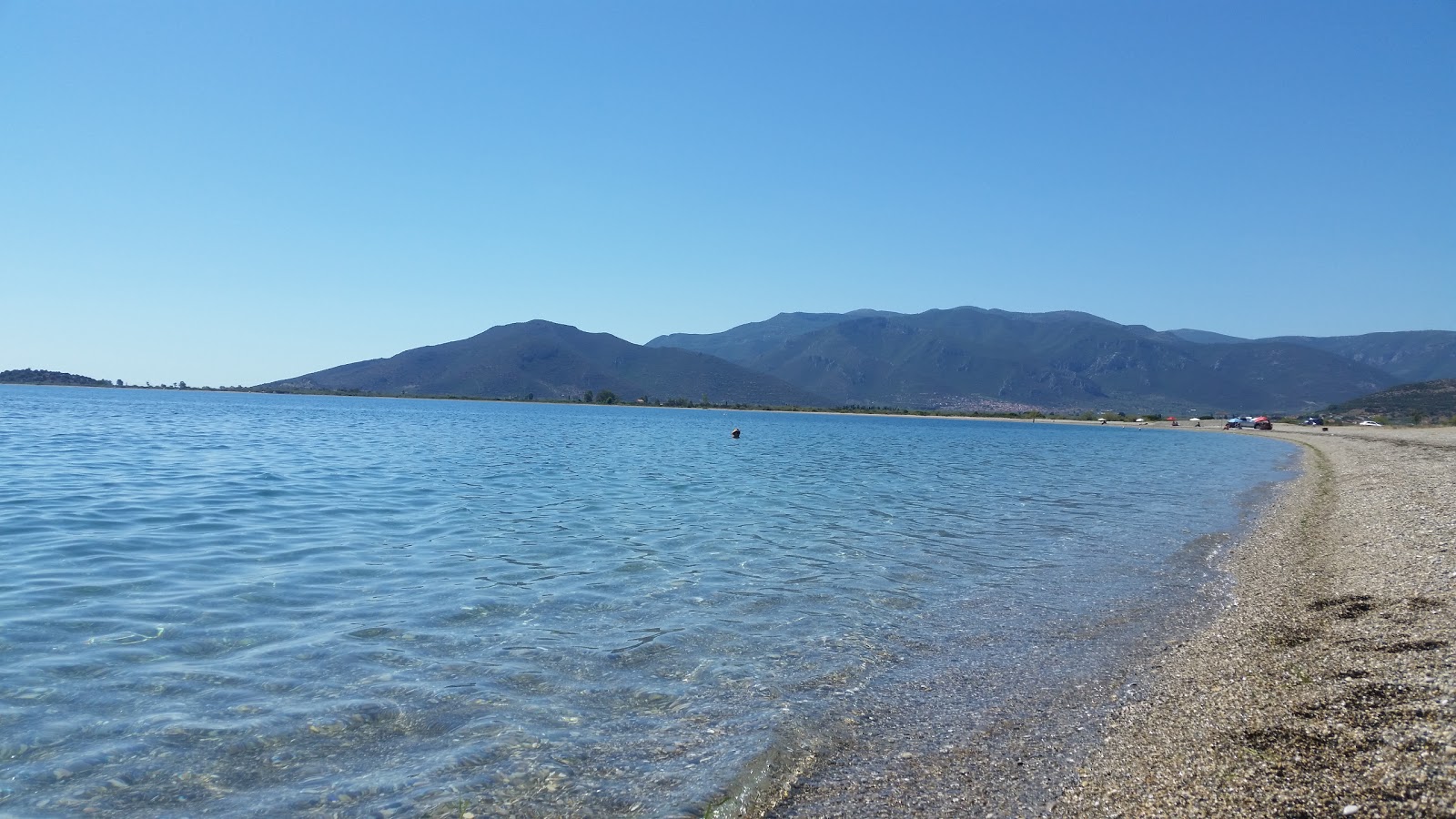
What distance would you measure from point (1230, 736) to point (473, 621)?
26.0ft

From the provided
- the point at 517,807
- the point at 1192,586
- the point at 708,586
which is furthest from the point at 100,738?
the point at 1192,586

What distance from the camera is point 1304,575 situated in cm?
1258

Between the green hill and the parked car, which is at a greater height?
the green hill

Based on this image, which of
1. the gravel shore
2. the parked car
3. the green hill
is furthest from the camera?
the green hill

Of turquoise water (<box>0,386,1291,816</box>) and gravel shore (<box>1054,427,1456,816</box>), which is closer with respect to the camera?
gravel shore (<box>1054,427,1456,816</box>)

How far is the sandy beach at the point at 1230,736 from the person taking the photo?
502 centimetres

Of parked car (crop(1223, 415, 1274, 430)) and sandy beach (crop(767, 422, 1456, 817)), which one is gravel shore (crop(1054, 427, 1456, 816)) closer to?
sandy beach (crop(767, 422, 1456, 817))

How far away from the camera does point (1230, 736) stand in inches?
239

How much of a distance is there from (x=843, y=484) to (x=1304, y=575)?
16030 mm

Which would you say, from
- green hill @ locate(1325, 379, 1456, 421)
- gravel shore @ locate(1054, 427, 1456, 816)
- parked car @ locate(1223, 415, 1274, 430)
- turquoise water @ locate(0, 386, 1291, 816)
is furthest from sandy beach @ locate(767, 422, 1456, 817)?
green hill @ locate(1325, 379, 1456, 421)

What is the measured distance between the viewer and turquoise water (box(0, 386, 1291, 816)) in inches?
235

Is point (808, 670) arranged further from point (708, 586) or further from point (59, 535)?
point (59, 535)

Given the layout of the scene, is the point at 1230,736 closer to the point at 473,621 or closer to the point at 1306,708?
the point at 1306,708

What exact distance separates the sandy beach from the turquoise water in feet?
3.91
